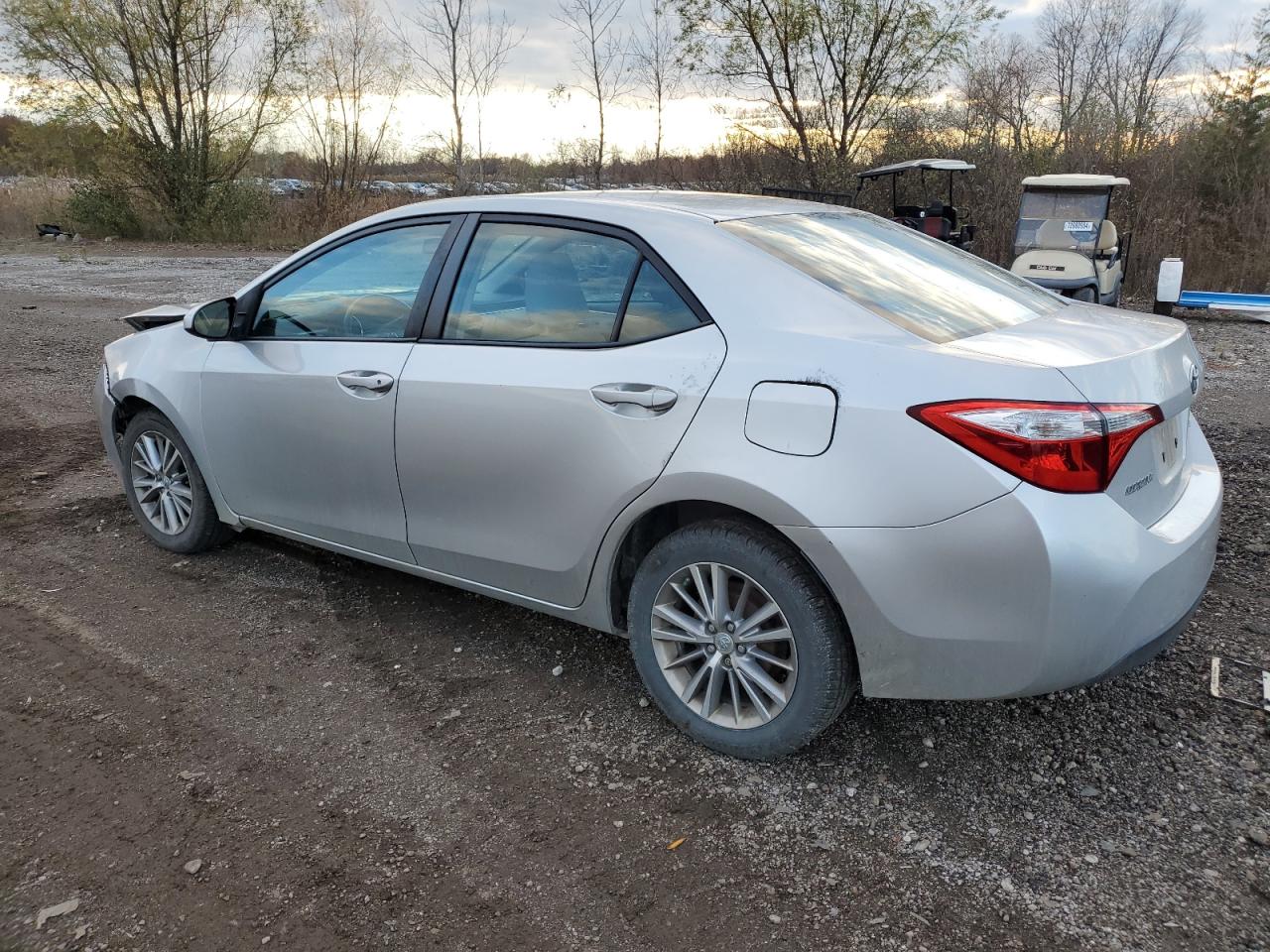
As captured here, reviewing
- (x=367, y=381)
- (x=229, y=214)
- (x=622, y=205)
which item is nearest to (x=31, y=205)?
(x=229, y=214)

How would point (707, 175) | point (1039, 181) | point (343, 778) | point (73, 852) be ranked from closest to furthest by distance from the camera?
point (73, 852) < point (343, 778) < point (1039, 181) < point (707, 175)

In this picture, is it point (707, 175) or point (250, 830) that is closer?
point (250, 830)

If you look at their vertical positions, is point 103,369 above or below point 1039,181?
below

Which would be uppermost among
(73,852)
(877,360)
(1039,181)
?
(1039,181)

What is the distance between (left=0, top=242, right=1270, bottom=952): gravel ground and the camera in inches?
92.2

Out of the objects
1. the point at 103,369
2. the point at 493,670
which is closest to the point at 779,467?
the point at 493,670

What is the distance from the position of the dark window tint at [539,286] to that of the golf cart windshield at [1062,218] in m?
10.4

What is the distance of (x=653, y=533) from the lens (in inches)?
123

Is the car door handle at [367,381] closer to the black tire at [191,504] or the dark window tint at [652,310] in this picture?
the dark window tint at [652,310]

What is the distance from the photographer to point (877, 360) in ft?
8.36

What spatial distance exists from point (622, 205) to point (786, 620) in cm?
149

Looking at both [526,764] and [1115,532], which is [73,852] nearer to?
[526,764]

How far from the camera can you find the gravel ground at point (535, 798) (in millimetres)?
2342

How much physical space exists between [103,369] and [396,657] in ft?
8.08
